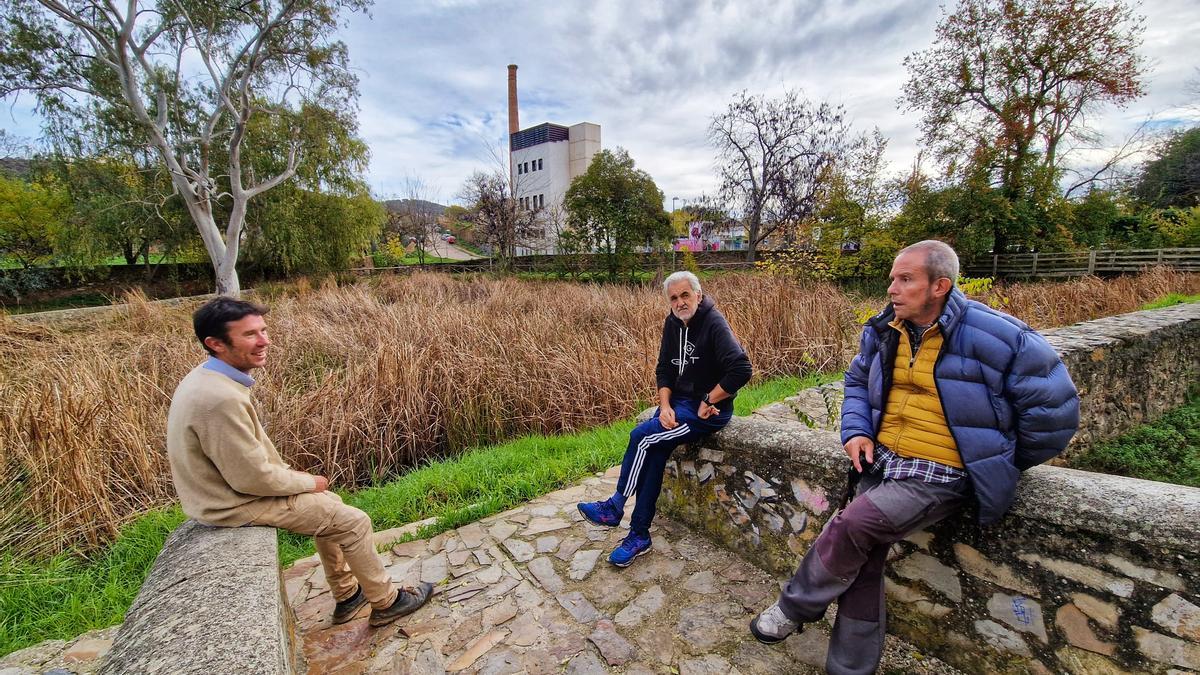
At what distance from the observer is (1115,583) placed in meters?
1.46

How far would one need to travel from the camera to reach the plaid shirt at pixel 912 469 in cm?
166

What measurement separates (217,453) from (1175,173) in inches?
1375

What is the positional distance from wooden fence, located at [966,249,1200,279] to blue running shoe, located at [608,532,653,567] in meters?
17.1

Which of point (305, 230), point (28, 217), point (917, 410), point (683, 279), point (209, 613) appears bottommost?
point (209, 613)

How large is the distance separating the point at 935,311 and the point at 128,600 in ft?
13.1

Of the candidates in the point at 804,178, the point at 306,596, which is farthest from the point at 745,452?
the point at 804,178

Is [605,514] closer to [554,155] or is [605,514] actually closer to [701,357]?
[701,357]

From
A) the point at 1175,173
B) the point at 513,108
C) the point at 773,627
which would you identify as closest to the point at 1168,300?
the point at 773,627

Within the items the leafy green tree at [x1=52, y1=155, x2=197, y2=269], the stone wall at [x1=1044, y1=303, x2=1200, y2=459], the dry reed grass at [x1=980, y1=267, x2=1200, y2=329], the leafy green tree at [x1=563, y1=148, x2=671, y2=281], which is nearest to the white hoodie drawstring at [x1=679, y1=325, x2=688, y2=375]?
the stone wall at [x1=1044, y1=303, x2=1200, y2=459]

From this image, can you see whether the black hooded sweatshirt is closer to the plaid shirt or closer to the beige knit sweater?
the plaid shirt

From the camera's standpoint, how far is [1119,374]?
477 centimetres

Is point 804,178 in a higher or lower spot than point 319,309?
higher

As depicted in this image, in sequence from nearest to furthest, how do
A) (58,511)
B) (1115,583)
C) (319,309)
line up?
(1115,583) < (58,511) < (319,309)

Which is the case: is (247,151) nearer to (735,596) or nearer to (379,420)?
(379,420)
